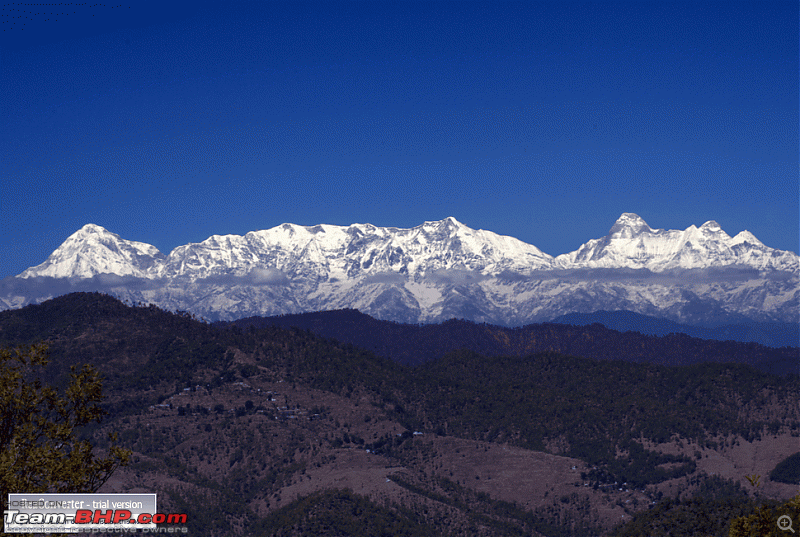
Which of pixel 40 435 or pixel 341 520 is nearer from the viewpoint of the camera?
pixel 40 435

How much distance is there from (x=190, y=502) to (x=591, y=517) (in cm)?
9312

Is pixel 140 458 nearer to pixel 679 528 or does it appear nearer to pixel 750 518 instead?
pixel 679 528

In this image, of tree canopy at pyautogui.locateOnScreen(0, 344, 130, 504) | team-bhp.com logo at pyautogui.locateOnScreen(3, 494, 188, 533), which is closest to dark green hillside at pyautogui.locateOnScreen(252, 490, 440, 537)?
team-bhp.com logo at pyautogui.locateOnScreen(3, 494, 188, 533)

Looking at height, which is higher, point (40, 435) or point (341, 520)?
point (40, 435)

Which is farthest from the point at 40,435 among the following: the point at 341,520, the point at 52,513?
the point at 341,520

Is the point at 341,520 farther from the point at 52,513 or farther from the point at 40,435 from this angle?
the point at 40,435

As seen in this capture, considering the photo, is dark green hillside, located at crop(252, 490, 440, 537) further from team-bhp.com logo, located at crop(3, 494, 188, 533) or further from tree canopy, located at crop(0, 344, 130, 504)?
tree canopy, located at crop(0, 344, 130, 504)

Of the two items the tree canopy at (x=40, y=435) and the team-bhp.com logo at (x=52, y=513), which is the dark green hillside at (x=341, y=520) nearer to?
the team-bhp.com logo at (x=52, y=513)

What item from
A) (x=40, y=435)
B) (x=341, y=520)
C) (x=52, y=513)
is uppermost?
(x=40, y=435)

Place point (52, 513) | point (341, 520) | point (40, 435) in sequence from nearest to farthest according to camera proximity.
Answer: point (40, 435), point (52, 513), point (341, 520)

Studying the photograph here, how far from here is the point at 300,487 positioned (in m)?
192

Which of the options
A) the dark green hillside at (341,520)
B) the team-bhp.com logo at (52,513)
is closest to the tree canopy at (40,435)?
the team-bhp.com logo at (52,513)

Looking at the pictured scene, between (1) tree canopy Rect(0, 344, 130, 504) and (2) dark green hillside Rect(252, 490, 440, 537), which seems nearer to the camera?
(1) tree canopy Rect(0, 344, 130, 504)

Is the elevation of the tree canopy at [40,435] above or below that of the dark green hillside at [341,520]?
above
